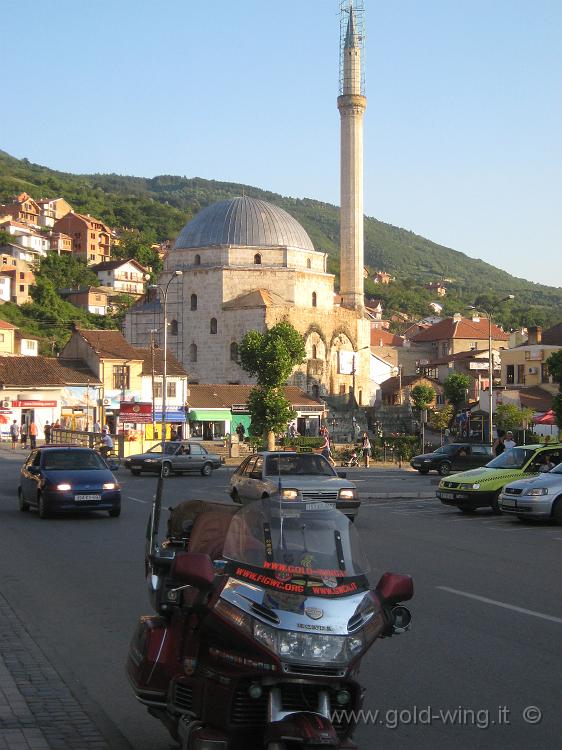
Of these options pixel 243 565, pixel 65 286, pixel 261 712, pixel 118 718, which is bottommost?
pixel 118 718

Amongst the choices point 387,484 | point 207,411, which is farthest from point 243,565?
point 207,411

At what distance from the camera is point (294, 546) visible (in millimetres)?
5266

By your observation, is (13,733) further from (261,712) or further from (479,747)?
(479,747)

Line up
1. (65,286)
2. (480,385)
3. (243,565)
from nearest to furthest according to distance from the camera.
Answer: (243,565)
(480,385)
(65,286)

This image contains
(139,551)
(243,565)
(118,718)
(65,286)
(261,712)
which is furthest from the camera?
(65,286)

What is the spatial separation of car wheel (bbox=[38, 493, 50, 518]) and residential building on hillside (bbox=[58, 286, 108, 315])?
120 metres

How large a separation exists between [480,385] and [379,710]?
89054 mm

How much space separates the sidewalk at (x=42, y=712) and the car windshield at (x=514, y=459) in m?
16.0

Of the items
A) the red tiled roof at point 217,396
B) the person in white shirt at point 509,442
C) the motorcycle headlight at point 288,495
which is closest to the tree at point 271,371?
the red tiled roof at point 217,396

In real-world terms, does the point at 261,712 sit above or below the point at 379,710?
above

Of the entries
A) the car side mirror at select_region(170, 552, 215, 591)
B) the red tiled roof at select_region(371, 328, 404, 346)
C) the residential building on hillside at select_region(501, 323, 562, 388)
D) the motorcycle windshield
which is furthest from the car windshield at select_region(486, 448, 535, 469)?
the red tiled roof at select_region(371, 328, 404, 346)

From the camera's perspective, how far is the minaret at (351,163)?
8356 centimetres

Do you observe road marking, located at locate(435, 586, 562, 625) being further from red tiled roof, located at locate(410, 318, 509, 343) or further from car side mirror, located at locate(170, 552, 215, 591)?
red tiled roof, located at locate(410, 318, 509, 343)

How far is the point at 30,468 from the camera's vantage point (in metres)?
20.4
